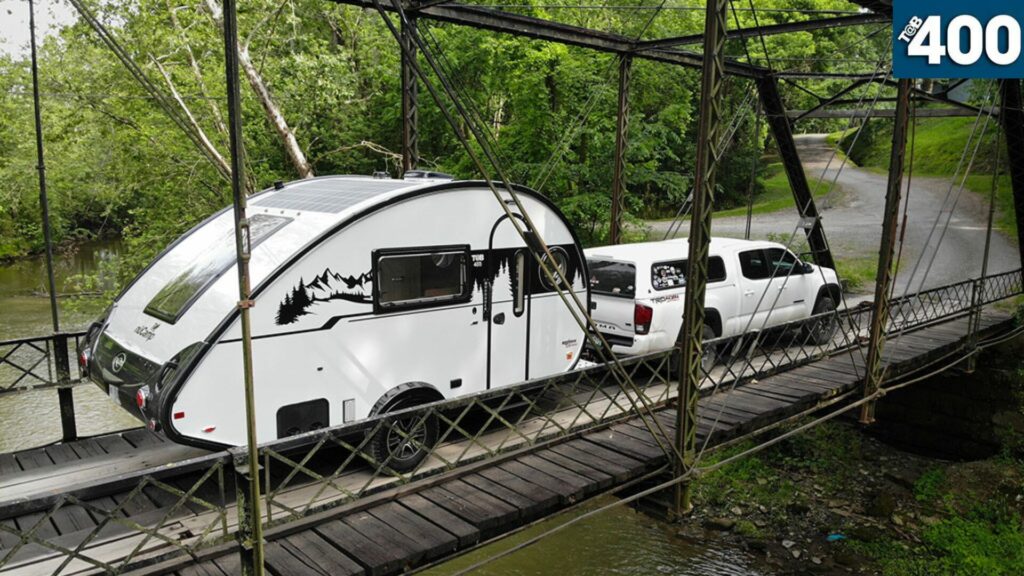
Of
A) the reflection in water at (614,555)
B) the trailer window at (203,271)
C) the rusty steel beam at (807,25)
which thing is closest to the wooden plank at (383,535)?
the trailer window at (203,271)

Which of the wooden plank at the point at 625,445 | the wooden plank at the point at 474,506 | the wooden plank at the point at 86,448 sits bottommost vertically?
the wooden plank at the point at 86,448

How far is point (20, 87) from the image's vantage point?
73.4 ft

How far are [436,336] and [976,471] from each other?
40.5 ft

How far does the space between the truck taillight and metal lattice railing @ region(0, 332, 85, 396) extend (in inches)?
278

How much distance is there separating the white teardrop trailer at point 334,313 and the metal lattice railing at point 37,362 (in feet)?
3.10

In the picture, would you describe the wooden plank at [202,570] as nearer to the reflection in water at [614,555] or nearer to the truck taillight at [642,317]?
the truck taillight at [642,317]

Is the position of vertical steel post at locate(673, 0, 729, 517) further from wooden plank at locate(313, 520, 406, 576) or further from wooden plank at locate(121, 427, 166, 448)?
wooden plank at locate(121, 427, 166, 448)

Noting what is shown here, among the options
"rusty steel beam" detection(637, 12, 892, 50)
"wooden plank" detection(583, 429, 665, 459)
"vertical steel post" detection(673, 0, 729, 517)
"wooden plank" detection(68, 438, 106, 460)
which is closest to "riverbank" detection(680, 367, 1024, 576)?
"wooden plank" detection(583, 429, 665, 459)

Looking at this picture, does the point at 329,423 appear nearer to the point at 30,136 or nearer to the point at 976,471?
the point at 976,471

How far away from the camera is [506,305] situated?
843cm

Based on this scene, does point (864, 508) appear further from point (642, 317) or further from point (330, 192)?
point (330, 192)

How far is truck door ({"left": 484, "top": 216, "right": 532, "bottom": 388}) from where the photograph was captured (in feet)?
27.1

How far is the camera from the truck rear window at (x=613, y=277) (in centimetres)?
1034

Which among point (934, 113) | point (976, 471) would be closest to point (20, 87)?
point (934, 113)
